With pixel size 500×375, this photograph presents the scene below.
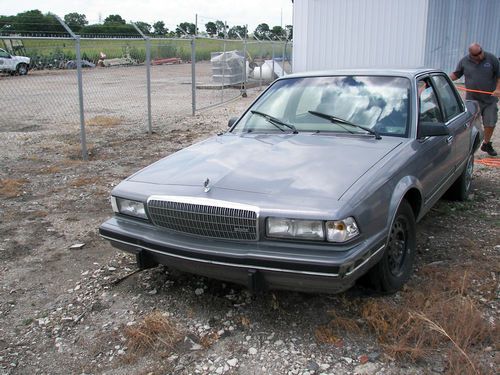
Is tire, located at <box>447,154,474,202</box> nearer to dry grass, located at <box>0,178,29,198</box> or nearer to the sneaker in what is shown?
the sneaker

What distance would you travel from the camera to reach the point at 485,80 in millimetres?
7715

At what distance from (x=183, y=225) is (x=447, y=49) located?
50.9ft

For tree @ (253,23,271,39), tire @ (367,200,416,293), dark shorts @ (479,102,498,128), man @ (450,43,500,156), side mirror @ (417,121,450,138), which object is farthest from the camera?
tree @ (253,23,271,39)

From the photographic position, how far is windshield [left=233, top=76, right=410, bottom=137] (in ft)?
13.6

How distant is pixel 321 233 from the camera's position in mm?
2906

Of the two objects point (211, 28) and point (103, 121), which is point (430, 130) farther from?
point (211, 28)

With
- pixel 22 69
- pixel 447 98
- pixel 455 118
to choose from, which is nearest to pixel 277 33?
pixel 22 69

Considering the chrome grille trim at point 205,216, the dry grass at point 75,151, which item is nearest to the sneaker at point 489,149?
the chrome grille trim at point 205,216

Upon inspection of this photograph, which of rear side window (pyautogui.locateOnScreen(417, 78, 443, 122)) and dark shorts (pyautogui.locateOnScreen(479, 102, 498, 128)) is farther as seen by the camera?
dark shorts (pyautogui.locateOnScreen(479, 102, 498, 128))

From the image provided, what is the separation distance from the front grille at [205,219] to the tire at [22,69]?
6955 mm

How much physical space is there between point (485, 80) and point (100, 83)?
8.37 meters

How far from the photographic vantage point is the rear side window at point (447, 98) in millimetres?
4953

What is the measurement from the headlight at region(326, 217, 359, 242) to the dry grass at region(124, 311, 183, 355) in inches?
44.6

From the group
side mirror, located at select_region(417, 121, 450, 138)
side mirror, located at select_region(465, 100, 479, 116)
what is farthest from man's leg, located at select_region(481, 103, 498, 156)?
side mirror, located at select_region(417, 121, 450, 138)
